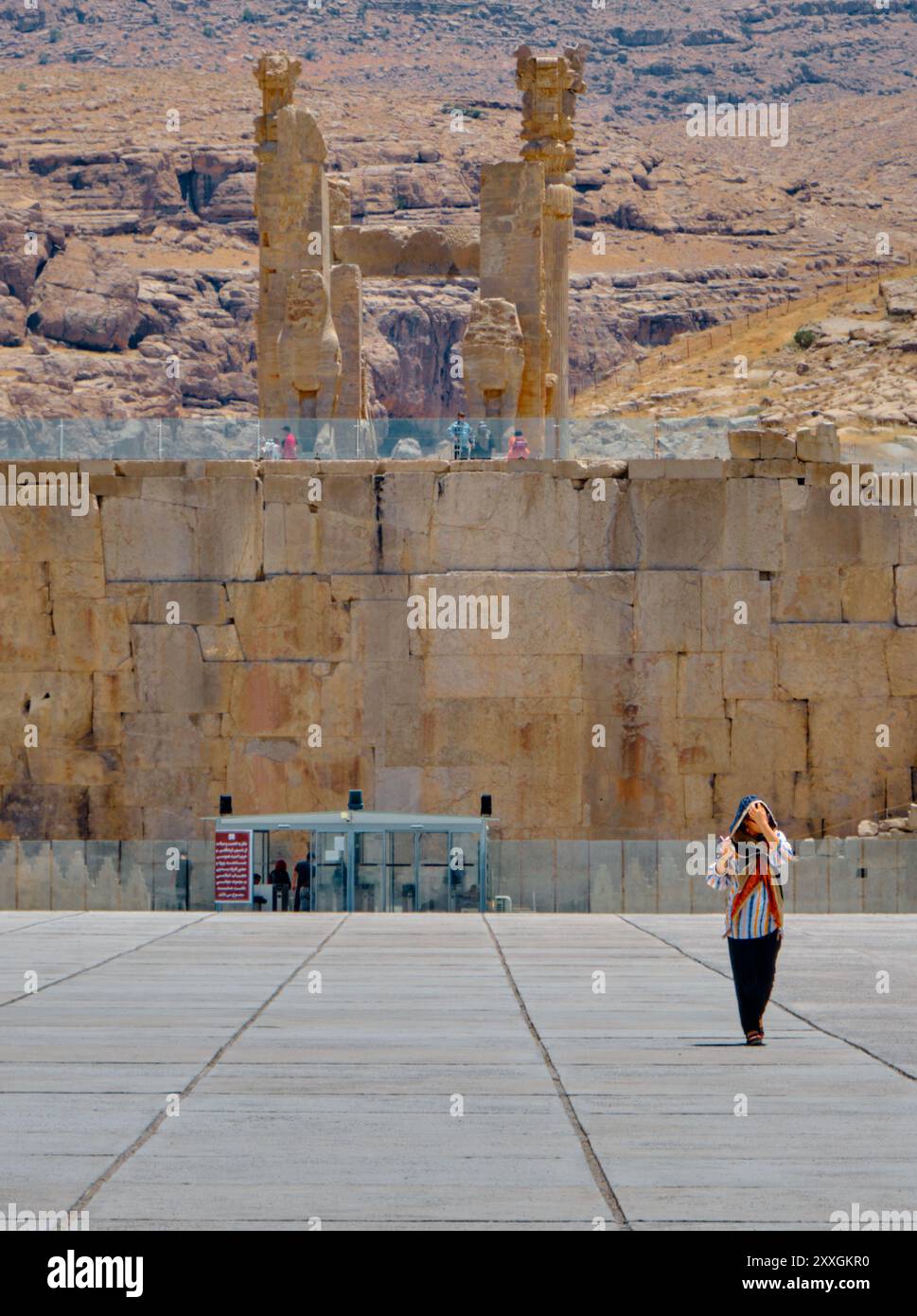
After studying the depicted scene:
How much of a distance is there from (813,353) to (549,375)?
41269 mm

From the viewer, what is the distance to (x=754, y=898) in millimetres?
13391

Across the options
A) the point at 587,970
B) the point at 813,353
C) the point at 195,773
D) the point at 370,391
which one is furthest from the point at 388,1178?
the point at 370,391

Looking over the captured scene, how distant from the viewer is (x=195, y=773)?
99.4ft

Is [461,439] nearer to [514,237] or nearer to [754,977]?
[514,237]

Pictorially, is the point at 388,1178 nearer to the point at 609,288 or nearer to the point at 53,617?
the point at 53,617

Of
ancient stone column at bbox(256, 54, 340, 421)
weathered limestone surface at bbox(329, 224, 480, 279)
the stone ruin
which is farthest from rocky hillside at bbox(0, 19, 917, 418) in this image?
ancient stone column at bbox(256, 54, 340, 421)

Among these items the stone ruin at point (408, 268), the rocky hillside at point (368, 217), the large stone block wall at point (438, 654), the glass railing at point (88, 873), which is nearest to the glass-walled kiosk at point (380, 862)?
the glass railing at point (88, 873)

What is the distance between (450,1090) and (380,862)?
45.9 feet

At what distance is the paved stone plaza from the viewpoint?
29.7ft

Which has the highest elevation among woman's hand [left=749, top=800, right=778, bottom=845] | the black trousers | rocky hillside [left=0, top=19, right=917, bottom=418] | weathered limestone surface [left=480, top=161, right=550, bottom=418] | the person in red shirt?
rocky hillside [left=0, top=19, right=917, bottom=418]

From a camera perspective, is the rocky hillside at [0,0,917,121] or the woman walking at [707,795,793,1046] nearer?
the woman walking at [707,795,793,1046]

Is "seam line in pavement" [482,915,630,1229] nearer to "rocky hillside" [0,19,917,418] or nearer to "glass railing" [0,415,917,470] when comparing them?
"glass railing" [0,415,917,470]

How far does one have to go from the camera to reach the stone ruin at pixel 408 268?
111ft

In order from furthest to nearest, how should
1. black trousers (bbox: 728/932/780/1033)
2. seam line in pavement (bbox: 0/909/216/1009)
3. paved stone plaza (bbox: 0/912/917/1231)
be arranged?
seam line in pavement (bbox: 0/909/216/1009)
black trousers (bbox: 728/932/780/1033)
paved stone plaza (bbox: 0/912/917/1231)
